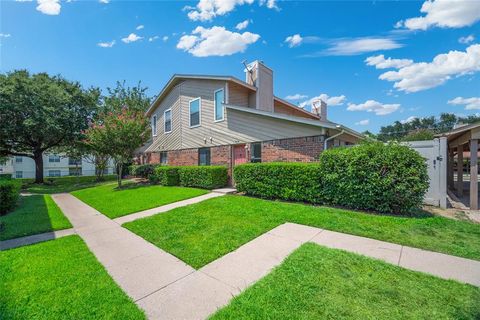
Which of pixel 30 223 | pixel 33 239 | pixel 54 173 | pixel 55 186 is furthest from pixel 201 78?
pixel 54 173

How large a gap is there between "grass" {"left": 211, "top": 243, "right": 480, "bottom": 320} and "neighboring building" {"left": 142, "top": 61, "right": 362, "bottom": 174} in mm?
5560

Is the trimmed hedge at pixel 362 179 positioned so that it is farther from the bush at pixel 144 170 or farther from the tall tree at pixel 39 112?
the tall tree at pixel 39 112

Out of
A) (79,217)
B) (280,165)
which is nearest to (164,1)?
(280,165)

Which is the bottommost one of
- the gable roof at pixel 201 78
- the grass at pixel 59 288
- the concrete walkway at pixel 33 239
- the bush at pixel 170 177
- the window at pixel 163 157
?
the concrete walkway at pixel 33 239

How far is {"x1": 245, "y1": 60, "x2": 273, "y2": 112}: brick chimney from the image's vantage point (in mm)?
12258

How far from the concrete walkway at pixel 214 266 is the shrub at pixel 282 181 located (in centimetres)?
240

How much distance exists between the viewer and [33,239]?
4980 mm

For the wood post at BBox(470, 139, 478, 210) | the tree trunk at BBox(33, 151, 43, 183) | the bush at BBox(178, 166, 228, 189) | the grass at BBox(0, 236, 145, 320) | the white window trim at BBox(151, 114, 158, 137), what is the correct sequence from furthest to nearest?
the tree trunk at BBox(33, 151, 43, 183) → the white window trim at BBox(151, 114, 158, 137) → the bush at BBox(178, 166, 228, 189) → the wood post at BBox(470, 139, 478, 210) → the grass at BBox(0, 236, 145, 320)

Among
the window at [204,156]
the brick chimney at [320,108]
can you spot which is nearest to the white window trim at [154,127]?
the window at [204,156]

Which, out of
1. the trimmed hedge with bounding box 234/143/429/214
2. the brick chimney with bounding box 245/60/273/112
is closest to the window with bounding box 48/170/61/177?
the brick chimney with bounding box 245/60/273/112

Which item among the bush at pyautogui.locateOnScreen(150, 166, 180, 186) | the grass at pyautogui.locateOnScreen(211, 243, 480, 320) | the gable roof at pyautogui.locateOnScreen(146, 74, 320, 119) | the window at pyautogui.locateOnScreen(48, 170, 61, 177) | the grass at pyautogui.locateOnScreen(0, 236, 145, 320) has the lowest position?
the window at pyautogui.locateOnScreen(48, 170, 61, 177)

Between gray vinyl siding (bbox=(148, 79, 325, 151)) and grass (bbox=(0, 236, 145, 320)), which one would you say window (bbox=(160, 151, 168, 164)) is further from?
grass (bbox=(0, 236, 145, 320))

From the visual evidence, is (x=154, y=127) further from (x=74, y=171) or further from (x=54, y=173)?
(x=54, y=173)

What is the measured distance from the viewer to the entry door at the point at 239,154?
10859 millimetres
